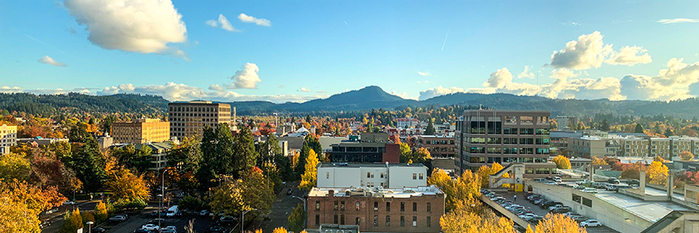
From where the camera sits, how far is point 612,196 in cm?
3612

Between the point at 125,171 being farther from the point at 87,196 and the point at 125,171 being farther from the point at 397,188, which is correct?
the point at 397,188

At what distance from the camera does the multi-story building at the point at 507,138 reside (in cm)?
6894

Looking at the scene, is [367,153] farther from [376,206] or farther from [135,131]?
[135,131]

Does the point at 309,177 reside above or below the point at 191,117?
below

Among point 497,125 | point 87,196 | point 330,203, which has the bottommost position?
point 87,196

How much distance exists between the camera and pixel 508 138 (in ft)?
228

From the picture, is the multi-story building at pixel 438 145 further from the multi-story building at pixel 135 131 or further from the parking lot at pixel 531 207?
the multi-story building at pixel 135 131

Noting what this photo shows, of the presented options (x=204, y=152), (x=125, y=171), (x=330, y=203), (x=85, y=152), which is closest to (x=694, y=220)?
(x=330, y=203)

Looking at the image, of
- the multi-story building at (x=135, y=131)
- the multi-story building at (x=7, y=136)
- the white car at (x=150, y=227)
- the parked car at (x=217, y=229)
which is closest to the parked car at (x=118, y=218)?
the white car at (x=150, y=227)

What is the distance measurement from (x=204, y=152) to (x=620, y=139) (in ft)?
365

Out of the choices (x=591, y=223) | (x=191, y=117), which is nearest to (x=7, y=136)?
(x=191, y=117)

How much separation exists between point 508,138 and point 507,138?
0.17 m

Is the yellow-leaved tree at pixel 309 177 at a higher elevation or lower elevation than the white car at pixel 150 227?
higher

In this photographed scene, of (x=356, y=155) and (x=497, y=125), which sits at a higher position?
(x=497, y=125)
